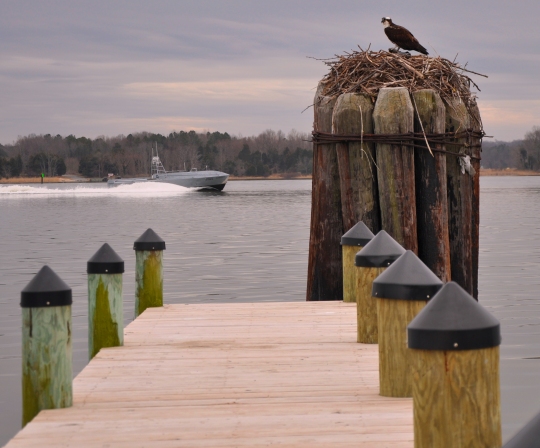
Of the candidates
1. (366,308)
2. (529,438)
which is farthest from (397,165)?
(529,438)

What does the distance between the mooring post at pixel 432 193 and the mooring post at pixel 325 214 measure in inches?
39.8

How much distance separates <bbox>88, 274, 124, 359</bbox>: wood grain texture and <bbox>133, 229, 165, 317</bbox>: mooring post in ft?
6.30

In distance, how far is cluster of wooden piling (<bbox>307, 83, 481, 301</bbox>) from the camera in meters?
8.94

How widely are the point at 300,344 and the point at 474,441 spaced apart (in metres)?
3.88

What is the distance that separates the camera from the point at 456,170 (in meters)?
9.43

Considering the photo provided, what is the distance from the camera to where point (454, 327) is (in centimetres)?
339

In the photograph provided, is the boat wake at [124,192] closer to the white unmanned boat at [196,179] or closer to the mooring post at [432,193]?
the white unmanned boat at [196,179]

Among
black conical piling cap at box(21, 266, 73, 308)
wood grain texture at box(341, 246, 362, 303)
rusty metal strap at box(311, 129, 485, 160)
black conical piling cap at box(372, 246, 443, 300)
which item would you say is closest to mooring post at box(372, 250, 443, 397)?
black conical piling cap at box(372, 246, 443, 300)

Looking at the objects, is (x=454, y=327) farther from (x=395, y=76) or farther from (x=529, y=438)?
(x=395, y=76)

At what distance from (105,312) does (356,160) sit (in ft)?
11.1

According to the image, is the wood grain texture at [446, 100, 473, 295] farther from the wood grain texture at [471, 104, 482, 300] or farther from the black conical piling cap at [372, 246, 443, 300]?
the black conical piling cap at [372, 246, 443, 300]

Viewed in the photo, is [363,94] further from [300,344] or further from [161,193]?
[161,193]

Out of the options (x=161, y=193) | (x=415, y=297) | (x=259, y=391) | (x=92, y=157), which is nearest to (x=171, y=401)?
(x=259, y=391)

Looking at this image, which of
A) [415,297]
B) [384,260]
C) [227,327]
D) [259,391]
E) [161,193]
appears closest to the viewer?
[415,297]
